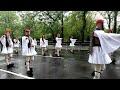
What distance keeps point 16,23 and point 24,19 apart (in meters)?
12.3

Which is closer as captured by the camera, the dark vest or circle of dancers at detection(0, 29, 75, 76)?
the dark vest

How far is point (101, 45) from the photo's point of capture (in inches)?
306

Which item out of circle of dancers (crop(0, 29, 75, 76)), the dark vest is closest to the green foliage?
circle of dancers (crop(0, 29, 75, 76))

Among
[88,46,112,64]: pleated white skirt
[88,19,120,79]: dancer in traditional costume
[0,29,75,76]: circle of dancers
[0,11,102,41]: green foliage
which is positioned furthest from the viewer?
[0,11,102,41]: green foliage

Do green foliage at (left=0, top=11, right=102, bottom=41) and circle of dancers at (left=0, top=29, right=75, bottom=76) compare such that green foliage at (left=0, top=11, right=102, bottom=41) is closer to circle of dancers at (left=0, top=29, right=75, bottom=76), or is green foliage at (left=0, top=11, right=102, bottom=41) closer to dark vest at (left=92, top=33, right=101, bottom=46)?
circle of dancers at (left=0, top=29, right=75, bottom=76)

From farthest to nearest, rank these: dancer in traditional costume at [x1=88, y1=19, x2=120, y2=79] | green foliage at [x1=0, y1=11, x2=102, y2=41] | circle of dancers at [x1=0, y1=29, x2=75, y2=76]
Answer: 1. green foliage at [x1=0, y1=11, x2=102, y2=41]
2. circle of dancers at [x1=0, y1=29, x2=75, y2=76]
3. dancer in traditional costume at [x1=88, y1=19, x2=120, y2=79]

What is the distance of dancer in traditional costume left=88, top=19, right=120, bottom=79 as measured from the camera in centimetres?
772

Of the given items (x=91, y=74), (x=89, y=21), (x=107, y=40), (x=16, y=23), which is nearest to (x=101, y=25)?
(x=107, y=40)

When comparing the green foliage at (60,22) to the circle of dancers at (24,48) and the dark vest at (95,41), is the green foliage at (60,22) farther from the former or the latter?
the dark vest at (95,41)

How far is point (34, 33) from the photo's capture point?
181ft

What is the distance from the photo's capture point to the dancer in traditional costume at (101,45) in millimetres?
7723

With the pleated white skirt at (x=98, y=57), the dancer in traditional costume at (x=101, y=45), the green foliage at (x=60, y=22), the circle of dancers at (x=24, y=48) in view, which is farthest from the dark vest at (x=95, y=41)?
the green foliage at (x=60, y=22)

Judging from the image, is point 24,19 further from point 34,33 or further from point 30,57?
point 30,57
